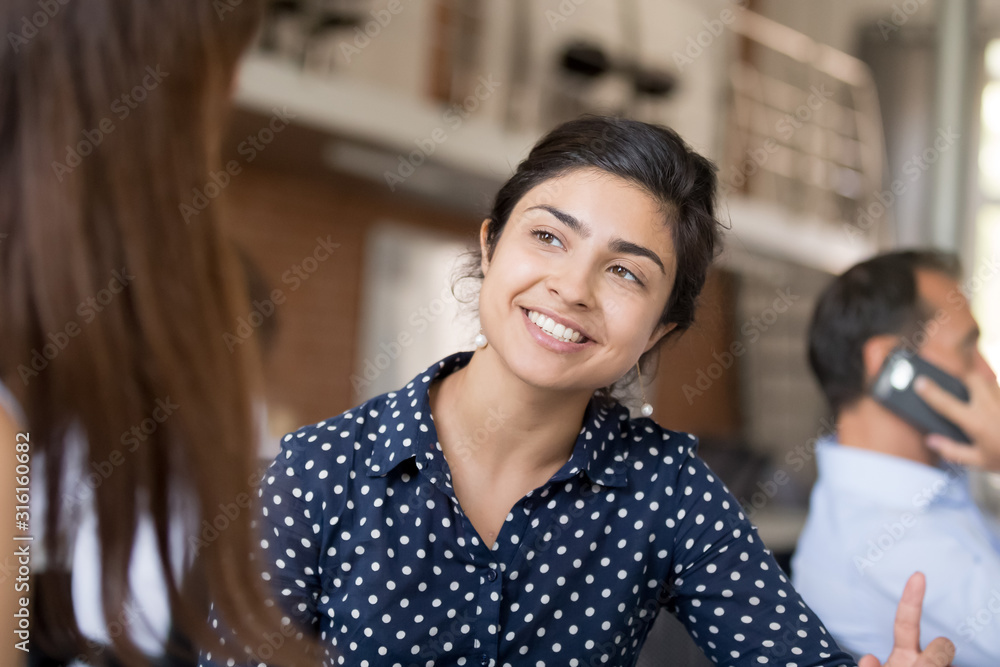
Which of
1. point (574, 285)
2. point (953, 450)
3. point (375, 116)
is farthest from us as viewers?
point (375, 116)

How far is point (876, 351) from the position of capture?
173cm

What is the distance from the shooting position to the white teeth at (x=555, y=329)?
1.14 m

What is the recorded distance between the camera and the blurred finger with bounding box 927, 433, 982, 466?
5.34 feet

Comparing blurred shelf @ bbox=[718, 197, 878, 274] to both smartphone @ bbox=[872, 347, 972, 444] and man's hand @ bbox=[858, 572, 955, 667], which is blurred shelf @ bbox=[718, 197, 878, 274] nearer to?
smartphone @ bbox=[872, 347, 972, 444]

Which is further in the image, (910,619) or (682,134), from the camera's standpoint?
(682,134)

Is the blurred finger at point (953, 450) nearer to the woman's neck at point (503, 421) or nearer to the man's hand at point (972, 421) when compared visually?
the man's hand at point (972, 421)

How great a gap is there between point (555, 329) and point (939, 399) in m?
0.94

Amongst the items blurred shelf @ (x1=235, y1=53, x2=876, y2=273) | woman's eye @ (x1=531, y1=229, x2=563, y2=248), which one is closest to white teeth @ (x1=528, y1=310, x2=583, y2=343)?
woman's eye @ (x1=531, y1=229, x2=563, y2=248)

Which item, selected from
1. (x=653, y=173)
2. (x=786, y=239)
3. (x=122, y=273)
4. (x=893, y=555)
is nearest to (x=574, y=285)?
(x=653, y=173)

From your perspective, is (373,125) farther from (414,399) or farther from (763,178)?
(763,178)

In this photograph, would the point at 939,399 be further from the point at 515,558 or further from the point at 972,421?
the point at 515,558

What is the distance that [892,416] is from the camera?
1691 mm

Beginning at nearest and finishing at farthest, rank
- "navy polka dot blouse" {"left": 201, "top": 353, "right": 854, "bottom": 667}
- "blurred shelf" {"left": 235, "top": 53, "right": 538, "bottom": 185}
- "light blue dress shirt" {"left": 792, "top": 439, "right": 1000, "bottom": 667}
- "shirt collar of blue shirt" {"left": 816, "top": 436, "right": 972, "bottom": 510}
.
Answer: "navy polka dot blouse" {"left": 201, "top": 353, "right": 854, "bottom": 667}, "light blue dress shirt" {"left": 792, "top": 439, "right": 1000, "bottom": 667}, "shirt collar of blue shirt" {"left": 816, "top": 436, "right": 972, "bottom": 510}, "blurred shelf" {"left": 235, "top": 53, "right": 538, "bottom": 185}

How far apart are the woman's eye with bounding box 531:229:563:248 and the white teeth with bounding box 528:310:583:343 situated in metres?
0.10
